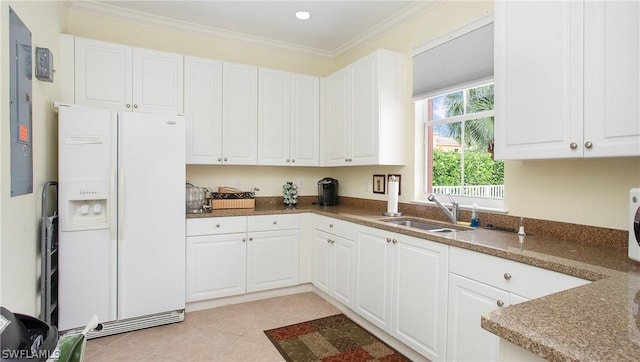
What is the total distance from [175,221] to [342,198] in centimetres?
193

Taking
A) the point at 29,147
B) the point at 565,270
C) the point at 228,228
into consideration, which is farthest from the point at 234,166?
the point at 565,270

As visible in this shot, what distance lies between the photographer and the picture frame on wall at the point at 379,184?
3.37 metres

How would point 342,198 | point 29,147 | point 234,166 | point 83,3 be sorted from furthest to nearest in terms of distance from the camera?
point 342,198, point 234,166, point 83,3, point 29,147

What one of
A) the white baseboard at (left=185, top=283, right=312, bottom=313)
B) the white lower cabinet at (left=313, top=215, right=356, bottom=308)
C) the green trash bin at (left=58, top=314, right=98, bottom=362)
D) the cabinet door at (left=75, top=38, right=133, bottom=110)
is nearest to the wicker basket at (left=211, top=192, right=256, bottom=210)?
the white lower cabinet at (left=313, top=215, right=356, bottom=308)

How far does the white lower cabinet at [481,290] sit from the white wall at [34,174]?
2255 millimetres

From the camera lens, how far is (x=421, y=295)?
2.09 m

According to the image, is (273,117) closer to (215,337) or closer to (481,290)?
(215,337)

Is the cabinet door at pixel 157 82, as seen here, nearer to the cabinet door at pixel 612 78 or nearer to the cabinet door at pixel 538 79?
the cabinet door at pixel 538 79

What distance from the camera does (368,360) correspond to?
7.32ft

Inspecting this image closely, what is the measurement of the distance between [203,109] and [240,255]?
→ 1.45 m

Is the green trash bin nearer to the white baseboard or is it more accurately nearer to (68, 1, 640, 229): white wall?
the white baseboard

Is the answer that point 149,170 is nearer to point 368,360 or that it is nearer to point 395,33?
point 368,360

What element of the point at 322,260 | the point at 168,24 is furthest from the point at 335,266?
the point at 168,24

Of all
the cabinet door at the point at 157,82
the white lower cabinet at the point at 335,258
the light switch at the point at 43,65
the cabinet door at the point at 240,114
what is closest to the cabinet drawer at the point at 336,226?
the white lower cabinet at the point at 335,258
